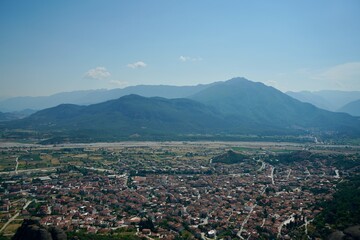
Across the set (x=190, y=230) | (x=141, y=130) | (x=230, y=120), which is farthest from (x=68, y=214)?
(x=230, y=120)

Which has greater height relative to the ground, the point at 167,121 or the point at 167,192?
the point at 167,121

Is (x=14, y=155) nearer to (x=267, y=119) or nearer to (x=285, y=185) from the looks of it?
(x=285, y=185)

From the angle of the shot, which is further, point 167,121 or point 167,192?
point 167,121

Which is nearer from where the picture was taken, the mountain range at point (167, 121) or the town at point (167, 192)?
the town at point (167, 192)

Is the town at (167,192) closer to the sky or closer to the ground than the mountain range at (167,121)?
closer to the ground
